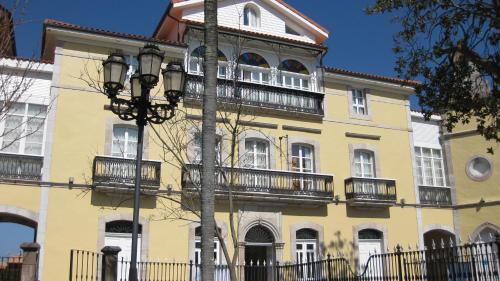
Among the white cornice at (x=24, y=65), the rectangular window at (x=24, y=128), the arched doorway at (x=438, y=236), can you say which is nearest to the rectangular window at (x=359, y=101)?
the arched doorway at (x=438, y=236)

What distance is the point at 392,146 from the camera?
25.1 metres

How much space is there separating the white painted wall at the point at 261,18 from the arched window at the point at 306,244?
8.53 m

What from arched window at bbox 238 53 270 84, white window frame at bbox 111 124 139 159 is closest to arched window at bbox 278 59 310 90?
arched window at bbox 238 53 270 84

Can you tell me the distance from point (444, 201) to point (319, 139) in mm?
7107

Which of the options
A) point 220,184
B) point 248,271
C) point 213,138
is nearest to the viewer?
point 213,138

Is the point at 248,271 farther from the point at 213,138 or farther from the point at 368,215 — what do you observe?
the point at 213,138

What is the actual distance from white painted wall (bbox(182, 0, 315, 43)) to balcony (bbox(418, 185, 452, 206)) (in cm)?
861

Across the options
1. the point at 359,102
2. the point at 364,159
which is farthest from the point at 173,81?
the point at 359,102

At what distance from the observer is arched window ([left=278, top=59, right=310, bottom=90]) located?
23453mm

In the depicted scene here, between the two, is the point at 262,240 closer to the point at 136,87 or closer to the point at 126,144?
the point at 126,144

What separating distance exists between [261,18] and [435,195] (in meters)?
11.5

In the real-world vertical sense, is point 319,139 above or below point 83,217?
above

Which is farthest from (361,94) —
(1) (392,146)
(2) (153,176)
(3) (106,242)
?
(3) (106,242)

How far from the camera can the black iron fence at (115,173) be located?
1859cm
